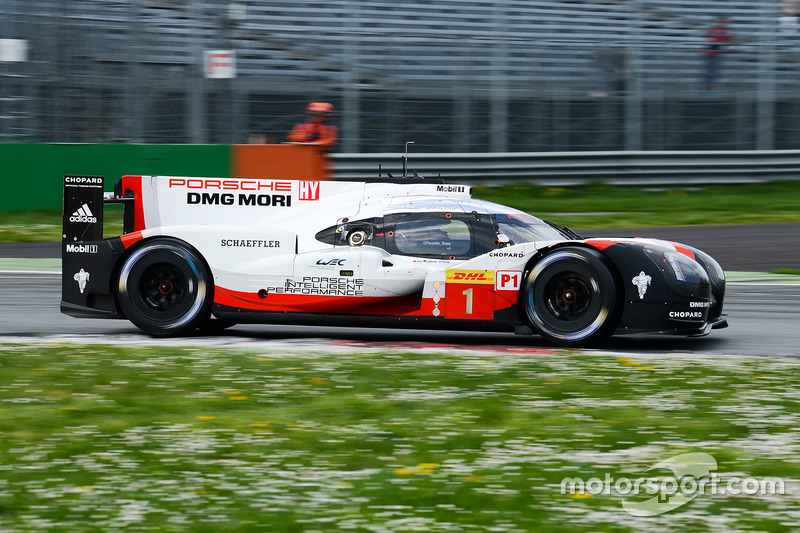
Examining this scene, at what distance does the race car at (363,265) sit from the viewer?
747 centimetres

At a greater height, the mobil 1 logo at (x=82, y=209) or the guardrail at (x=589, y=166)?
the guardrail at (x=589, y=166)

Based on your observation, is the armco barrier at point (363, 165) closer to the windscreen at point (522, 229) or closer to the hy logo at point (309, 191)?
the hy logo at point (309, 191)

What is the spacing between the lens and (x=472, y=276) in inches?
299

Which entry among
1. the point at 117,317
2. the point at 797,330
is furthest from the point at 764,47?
the point at 117,317

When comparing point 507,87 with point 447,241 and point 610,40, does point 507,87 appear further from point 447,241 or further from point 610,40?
point 447,241

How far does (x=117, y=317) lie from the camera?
8.18 meters

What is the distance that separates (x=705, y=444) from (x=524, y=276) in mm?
2760

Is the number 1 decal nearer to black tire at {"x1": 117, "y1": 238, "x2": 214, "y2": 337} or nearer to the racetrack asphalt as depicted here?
black tire at {"x1": 117, "y1": 238, "x2": 214, "y2": 337}

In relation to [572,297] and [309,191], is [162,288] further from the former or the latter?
[572,297]

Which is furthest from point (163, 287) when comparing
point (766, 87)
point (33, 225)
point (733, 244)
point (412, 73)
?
point (766, 87)

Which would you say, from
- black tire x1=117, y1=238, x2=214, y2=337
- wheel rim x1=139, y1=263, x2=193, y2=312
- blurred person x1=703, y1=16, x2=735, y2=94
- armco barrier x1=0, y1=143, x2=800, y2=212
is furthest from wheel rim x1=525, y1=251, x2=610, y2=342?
blurred person x1=703, y1=16, x2=735, y2=94

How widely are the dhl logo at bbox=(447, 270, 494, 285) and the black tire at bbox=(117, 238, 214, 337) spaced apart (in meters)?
1.76

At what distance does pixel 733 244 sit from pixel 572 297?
23.1 ft

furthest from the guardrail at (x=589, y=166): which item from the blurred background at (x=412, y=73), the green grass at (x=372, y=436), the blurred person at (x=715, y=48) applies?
the green grass at (x=372, y=436)
